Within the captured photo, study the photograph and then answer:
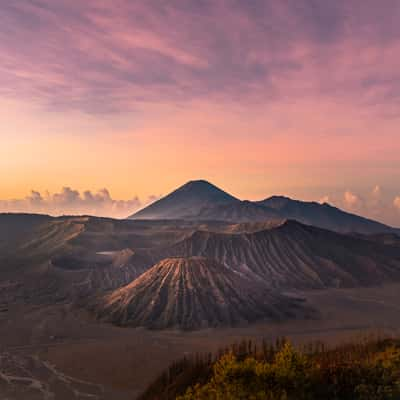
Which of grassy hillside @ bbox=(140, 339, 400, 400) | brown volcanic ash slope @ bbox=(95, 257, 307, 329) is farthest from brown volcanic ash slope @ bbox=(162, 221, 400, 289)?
grassy hillside @ bbox=(140, 339, 400, 400)

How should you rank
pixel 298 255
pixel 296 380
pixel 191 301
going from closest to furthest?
pixel 296 380 < pixel 191 301 < pixel 298 255

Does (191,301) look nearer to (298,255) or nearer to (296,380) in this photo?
(296,380)

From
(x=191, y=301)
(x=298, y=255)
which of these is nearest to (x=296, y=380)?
(x=191, y=301)

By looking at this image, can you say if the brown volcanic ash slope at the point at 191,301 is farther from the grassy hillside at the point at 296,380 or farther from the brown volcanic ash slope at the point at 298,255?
the grassy hillside at the point at 296,380

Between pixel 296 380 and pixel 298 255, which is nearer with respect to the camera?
pixel 296 380

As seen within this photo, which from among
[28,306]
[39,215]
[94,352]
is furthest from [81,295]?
[39,215]

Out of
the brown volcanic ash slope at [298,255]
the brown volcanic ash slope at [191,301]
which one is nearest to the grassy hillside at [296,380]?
the brown volcanic ash slope at [191,301]

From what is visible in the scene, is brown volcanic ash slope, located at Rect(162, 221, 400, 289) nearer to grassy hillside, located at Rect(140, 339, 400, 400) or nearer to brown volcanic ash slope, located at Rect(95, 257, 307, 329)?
brown volcanic ash slope, located at Rect(95, 257, 307, 329)
